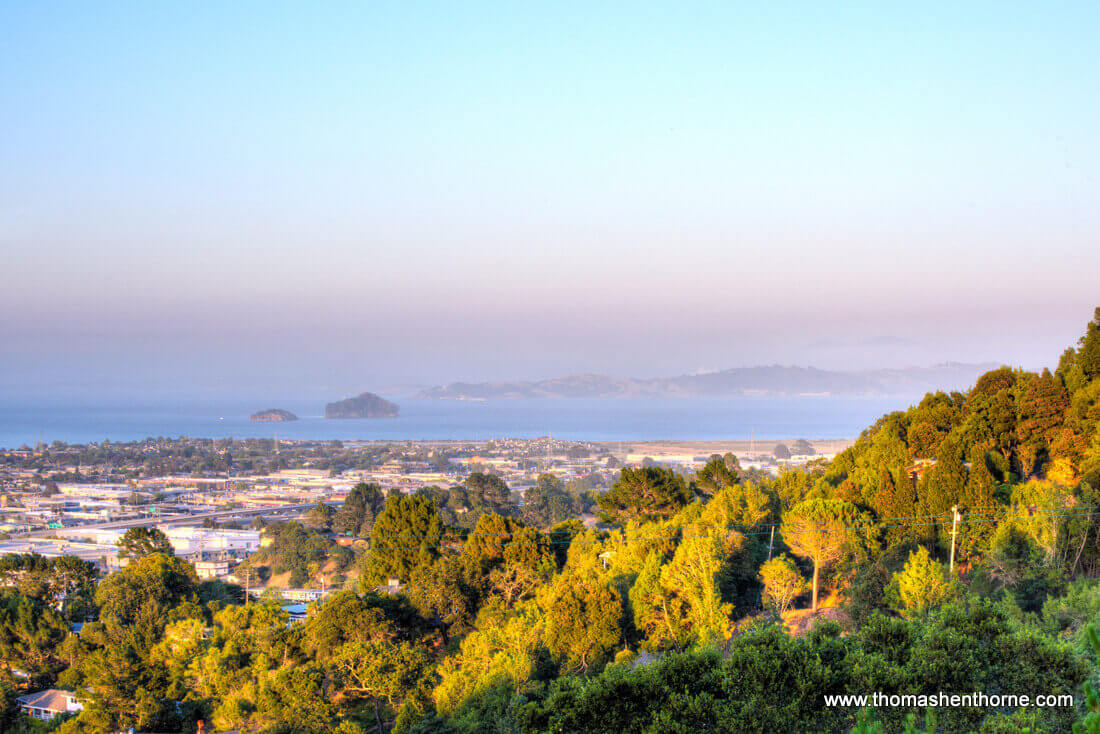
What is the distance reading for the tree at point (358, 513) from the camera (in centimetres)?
4025

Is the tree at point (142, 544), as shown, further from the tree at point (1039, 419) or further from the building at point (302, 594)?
the tree at point (1039, 419)

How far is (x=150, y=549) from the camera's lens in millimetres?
28906

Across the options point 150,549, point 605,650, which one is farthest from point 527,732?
point 150,549

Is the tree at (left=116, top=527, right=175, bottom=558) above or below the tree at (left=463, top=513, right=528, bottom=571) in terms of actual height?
below

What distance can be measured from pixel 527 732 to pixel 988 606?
202 inches

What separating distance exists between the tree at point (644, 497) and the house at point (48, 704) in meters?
14.3

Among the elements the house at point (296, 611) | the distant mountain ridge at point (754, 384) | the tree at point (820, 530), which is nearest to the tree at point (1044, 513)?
the tree at point (820, 530)

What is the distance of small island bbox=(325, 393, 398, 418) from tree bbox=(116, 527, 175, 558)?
125 metres

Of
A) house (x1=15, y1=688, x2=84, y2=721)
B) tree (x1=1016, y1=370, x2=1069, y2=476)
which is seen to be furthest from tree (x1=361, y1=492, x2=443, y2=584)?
tree (x1=1016, y1=370, x2=1069, y2=476)

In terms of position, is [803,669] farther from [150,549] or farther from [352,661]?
[150,549]

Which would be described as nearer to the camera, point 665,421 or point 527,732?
point 527,732

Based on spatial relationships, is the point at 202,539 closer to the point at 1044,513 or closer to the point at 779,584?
the point at 779,584

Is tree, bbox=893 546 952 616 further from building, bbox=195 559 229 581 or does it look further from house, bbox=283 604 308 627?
building, bbox=195 559 229 581

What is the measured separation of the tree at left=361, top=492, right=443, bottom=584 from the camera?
21453 millimetres
